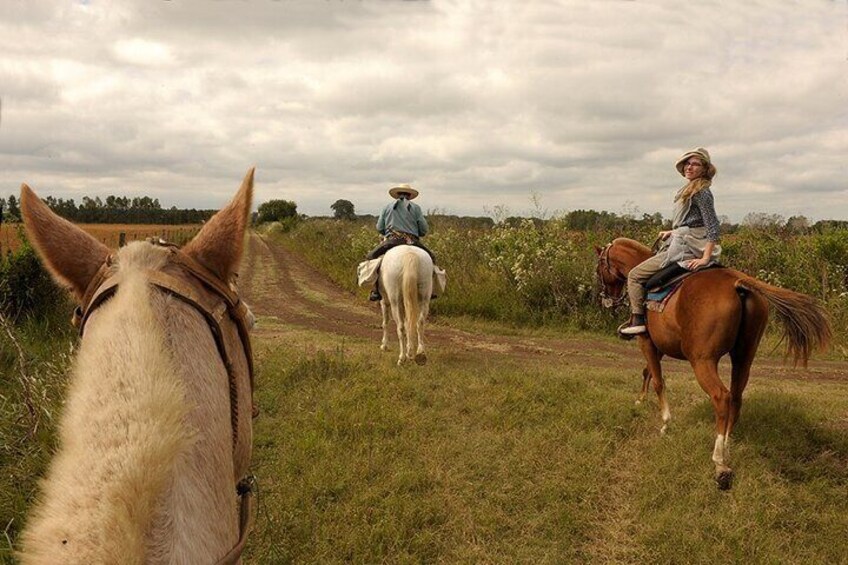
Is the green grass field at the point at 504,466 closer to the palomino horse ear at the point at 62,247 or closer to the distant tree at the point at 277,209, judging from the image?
the palomino horse ear at the point at 62,247

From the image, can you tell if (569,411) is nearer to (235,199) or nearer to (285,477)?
(285,477)

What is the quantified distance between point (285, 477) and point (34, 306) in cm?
542

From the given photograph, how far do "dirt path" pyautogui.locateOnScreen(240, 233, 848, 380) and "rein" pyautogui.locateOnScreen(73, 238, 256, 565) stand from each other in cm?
618

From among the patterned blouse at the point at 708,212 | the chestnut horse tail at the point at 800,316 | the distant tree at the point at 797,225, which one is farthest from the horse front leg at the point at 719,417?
the distant tree at the point at 797,225

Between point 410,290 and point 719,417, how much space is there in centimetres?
396

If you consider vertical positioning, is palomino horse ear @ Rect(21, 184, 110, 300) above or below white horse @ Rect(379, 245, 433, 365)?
above

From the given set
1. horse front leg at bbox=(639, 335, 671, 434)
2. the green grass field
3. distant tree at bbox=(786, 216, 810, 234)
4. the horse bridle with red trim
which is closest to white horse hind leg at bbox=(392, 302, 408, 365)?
the green grass field

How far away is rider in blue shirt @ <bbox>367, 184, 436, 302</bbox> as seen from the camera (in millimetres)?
7953

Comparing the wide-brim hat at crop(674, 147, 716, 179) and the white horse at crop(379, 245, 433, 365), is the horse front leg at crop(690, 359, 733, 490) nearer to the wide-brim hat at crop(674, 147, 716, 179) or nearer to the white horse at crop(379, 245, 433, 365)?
the wide-brim hat at crop(674, 147, 716, 179)

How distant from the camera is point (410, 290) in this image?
7.18m

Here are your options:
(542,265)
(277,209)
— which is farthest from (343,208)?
(542,265)

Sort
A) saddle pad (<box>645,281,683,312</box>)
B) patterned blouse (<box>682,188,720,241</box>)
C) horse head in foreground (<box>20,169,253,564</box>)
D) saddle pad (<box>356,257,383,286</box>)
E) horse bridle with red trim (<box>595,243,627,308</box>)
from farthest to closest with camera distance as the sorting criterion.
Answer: saddle pad (<box>356,257,383,286</box>)
horse bridle with red trim (<box>595,243,627,308</box>)
saddle pad (<box>645,281,683,312</box>)
patterned blouse (<box>682,188,720,241</box>)
horse head in foreground (<box>20,169,253,564</box>)

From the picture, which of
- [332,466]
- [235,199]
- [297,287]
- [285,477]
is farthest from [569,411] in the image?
[297,287]

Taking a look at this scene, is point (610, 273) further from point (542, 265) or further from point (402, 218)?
point (542, 265)
